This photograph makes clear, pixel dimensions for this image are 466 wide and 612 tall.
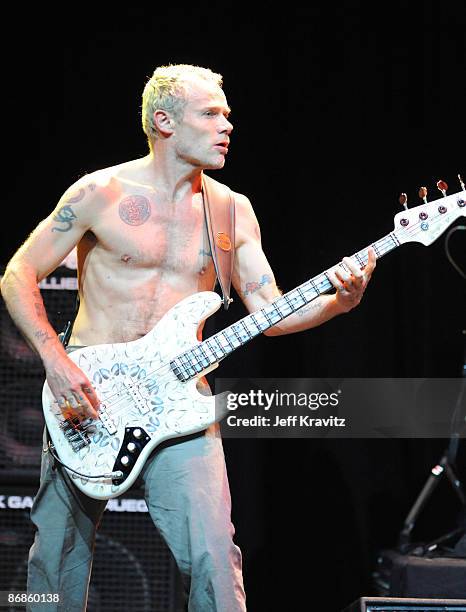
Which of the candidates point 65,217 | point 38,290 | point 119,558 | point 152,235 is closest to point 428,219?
point 152,235

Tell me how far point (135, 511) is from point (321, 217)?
1.73 m

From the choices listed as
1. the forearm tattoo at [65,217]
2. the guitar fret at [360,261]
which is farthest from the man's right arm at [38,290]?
the guitar fret at [360,261]

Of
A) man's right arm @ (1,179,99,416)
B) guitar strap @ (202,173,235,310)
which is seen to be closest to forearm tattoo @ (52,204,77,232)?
man's right arm @ (1,179,99,416)

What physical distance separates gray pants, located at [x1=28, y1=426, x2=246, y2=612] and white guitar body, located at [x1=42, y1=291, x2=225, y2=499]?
0.08 m

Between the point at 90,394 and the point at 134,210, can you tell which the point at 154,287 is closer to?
the point at 134,210

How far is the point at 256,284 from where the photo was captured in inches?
135

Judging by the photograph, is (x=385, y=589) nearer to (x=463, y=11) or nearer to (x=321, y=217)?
(x=321, y=217)

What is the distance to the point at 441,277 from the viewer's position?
4832mm

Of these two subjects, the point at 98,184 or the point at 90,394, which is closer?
the point at 90,394

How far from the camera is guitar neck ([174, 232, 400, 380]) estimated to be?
309 centimetres

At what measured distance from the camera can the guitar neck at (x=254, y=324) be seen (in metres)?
3.09

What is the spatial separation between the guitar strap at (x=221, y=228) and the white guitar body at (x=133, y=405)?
18cm

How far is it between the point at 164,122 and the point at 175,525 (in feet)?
4.52
